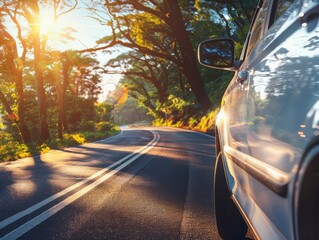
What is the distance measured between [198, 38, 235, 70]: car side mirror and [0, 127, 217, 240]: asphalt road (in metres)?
1.54

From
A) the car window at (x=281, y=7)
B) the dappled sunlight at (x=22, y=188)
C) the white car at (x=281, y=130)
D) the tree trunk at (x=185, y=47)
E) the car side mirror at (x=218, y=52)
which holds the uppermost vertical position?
the tree trunk at (x=185, y=47)

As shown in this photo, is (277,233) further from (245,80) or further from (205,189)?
(205,189)

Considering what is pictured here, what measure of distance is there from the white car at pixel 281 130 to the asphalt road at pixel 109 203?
52.7 inches

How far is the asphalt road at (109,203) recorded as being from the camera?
3.58 m

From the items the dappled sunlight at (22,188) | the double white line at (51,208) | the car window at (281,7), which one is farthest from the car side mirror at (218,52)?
the dappled sunlight at (22,188)

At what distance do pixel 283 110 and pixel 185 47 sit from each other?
2414 centimetres

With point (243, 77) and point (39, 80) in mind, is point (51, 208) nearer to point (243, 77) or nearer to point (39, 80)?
point (243, 77)

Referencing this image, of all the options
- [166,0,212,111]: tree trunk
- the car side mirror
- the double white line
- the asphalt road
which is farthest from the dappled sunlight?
[166,0,212,111]: tree trunk

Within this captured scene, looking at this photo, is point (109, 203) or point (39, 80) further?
point (39, 80)

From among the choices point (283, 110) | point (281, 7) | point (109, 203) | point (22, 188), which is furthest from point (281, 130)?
point (22, 188)

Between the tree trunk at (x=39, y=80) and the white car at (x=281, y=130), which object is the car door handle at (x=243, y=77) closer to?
the white car at (x=281, y=130)

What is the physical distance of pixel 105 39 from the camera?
39.8 meters

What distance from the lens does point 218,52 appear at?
3.38m

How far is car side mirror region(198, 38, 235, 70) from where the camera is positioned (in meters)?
3.35
